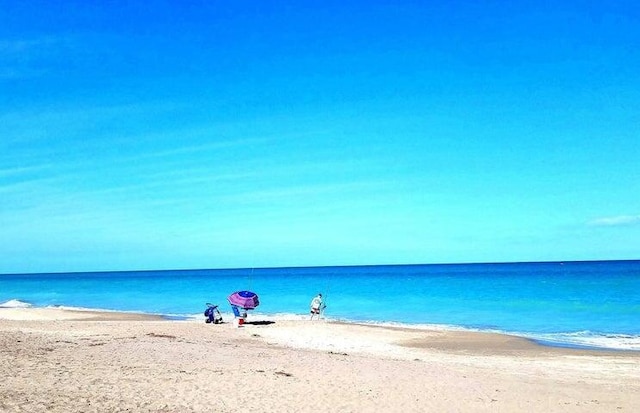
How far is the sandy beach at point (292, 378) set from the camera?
10.4 meters

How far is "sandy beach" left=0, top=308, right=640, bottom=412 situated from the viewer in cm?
1040

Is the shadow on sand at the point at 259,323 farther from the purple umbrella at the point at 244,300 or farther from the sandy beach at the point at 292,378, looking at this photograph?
the sandy beach at the point at 292,378

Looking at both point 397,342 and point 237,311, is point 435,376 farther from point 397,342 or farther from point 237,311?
point 237,311

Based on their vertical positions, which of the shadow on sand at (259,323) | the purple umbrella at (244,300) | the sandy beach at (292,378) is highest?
the purple umbrella at (244,300)

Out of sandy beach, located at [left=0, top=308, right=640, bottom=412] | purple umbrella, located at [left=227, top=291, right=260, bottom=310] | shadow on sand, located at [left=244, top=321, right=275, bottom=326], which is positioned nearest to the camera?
sandy beach, located at [left=0, top=308, right=640, bottom=412]

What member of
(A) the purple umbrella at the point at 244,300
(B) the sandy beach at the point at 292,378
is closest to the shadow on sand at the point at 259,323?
(A) the purple umbrella at the point at 244,300

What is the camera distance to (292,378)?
1262 centimetres

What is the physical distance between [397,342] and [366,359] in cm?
632

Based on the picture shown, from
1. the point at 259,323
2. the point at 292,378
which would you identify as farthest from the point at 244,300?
the point at 292,378

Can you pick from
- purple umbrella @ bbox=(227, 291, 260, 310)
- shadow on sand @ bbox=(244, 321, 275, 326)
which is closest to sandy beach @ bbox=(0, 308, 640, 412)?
purple umbrella @ bbox=(227, 291, 260, 310)

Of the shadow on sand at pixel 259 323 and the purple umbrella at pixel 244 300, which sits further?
the shadow on sand at pixel 259 323

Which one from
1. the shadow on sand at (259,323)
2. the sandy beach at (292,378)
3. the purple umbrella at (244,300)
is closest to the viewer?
the sandy beach at (292,378)

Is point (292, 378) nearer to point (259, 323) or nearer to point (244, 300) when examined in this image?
point (244, 300)

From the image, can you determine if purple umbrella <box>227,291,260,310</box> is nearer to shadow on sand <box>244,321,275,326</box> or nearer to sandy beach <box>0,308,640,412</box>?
shadow on sand <box>244,321,275,326</box>
